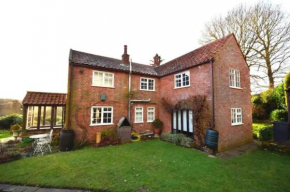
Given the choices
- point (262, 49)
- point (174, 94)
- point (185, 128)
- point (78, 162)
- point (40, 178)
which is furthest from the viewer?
point (262, 49)

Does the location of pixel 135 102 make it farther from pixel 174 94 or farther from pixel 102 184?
pixel 102 184

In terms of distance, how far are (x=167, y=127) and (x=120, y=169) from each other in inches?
294

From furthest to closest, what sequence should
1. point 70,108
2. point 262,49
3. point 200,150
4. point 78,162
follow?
point 262,49 < point 70,108 < point 200,150 < point 78,162

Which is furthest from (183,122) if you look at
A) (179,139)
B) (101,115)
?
(101,115)

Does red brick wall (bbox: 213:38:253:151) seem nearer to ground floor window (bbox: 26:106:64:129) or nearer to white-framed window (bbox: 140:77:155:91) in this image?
white-framed window (bbox: 140:77:155:91)

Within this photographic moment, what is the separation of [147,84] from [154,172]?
→ 928cm

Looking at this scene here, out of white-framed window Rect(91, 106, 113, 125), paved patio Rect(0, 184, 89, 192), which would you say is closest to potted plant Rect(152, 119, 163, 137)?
white-framed window Rect(91, 106, 113, 125)

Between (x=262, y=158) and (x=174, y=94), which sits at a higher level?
(x=174, y=94)

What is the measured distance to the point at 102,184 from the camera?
4258 millimetres

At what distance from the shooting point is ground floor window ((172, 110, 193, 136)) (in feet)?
32.9

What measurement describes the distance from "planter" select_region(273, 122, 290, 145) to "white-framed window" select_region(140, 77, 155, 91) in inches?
414

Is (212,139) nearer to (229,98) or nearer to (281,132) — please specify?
(229,98)

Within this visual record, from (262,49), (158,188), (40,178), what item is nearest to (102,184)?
(158,188)

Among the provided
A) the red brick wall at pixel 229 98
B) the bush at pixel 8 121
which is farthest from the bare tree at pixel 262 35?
the bush at pixel 8 121
